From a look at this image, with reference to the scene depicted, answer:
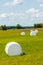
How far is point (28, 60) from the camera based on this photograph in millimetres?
15781

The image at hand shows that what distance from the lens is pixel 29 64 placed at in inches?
569

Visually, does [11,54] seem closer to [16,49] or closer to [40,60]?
[16,49]

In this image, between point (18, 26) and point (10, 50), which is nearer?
point (10, 50)

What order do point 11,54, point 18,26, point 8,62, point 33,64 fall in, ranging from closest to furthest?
point 33,64 → point 8,62 → point 11,54 → point 18,26

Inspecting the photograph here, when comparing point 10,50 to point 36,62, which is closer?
point 36,62

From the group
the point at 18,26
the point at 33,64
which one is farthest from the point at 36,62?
the point at 18,26

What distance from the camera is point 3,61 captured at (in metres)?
15.9

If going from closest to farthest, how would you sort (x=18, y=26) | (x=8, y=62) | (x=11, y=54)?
1. (x=8, y=62)
2. (x=11, y=54)
3. (x=18, y=26)

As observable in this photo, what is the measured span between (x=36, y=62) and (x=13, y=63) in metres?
1.71

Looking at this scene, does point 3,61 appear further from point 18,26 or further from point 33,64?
point 18,26

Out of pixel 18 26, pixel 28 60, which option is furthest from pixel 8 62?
pixel 18 26

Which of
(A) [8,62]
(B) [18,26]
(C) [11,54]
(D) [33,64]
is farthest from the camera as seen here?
(B) [18,26]

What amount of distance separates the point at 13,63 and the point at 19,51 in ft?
11.5

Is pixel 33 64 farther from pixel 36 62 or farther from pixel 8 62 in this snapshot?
pixel 8 62
